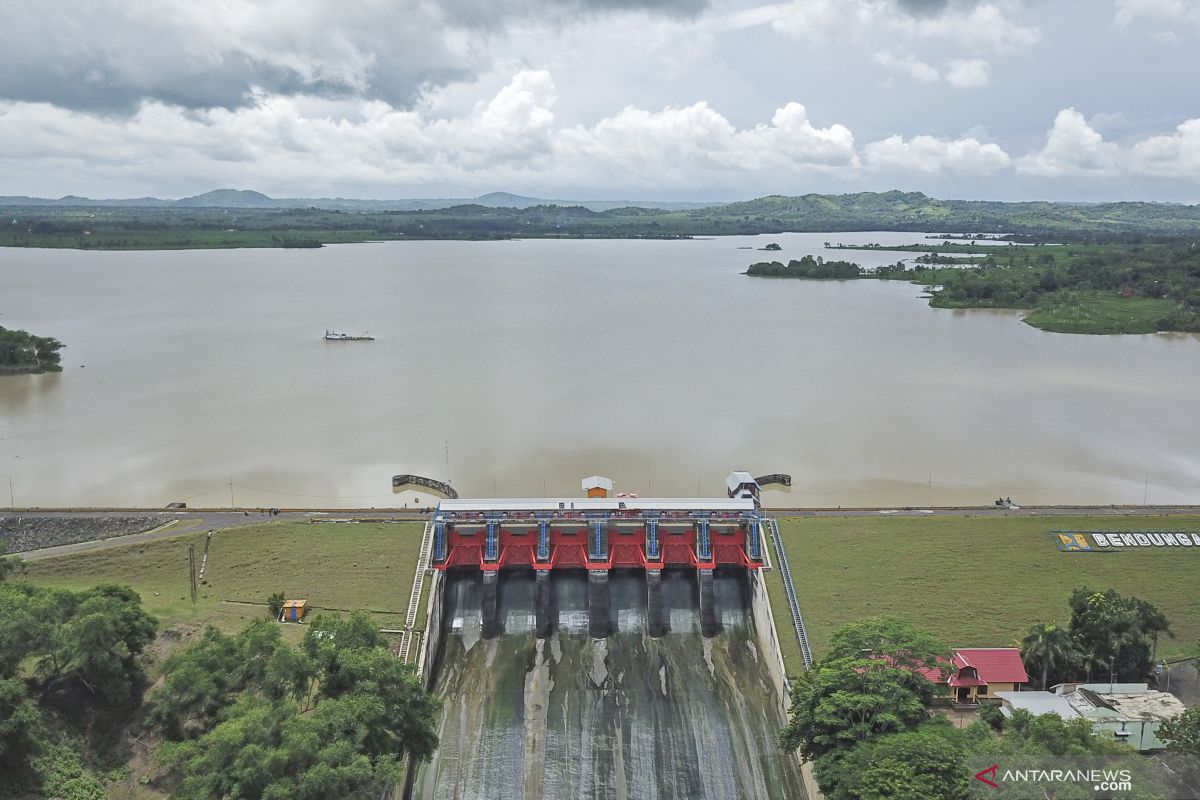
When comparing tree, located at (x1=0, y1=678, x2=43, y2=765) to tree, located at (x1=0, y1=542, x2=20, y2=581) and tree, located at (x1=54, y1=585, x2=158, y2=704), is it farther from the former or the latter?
tree, located at (x1=0, y1=542, x2=20, y2=581)

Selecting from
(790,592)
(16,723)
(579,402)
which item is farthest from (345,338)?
(16,723)

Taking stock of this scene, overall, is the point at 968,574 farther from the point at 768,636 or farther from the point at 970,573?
the point at 768,636

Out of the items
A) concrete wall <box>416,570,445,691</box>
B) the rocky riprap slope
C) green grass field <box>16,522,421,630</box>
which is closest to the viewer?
concrete wall <box>416,570,445,691</box>

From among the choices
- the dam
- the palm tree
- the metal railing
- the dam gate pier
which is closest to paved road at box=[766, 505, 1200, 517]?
the metal railing

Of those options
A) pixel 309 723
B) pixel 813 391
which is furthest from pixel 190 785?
pixel 813 391

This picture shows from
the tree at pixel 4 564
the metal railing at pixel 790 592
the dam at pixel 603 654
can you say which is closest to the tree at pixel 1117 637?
the metal railing at pixel 790 592

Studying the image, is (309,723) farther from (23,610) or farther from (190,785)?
(23,610)
